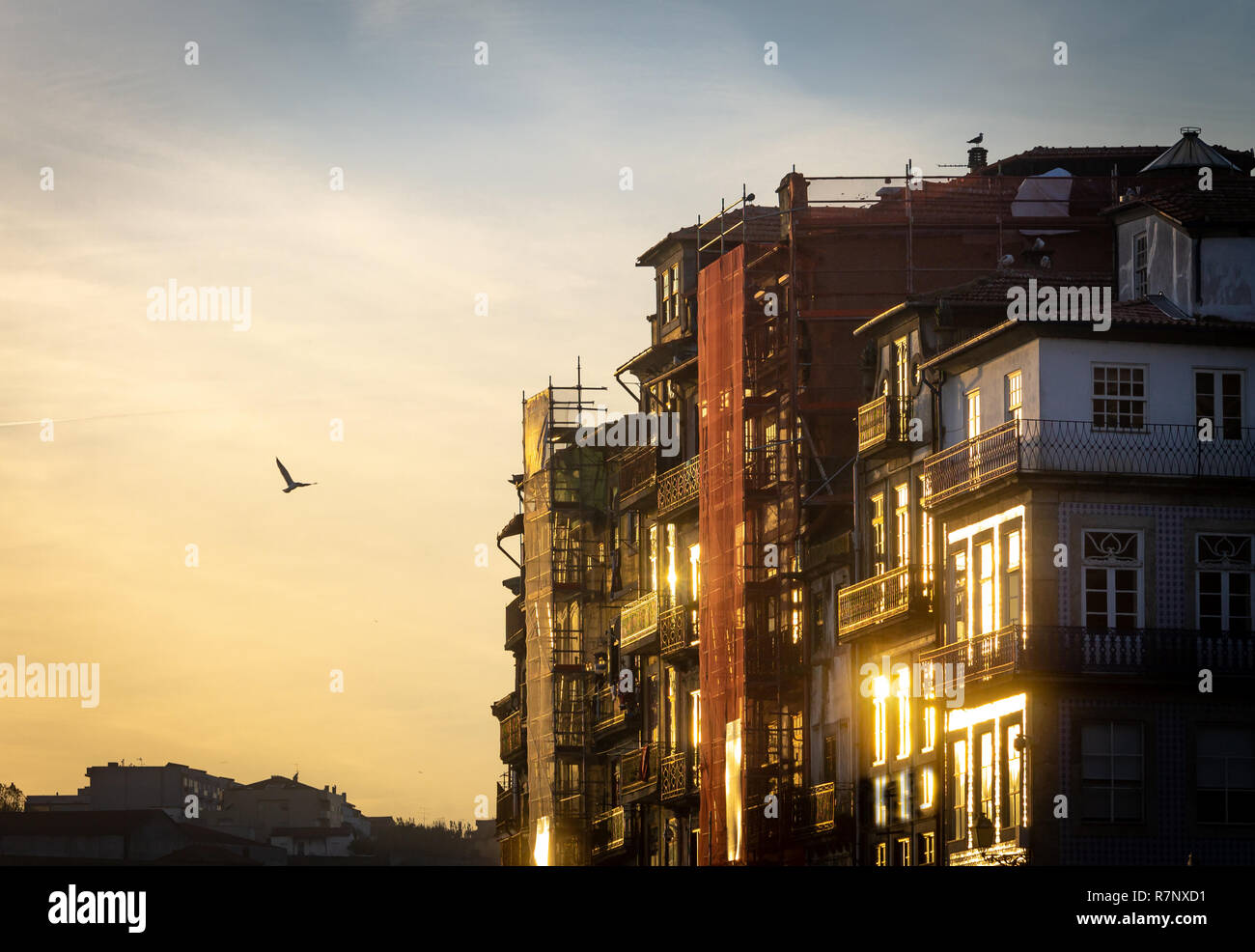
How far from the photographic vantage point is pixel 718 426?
7656 centimetres

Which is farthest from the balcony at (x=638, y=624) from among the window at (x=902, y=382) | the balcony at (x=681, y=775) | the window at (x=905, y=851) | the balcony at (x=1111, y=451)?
the balcony at (x=1111, y=451)

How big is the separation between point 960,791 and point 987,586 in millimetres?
4623

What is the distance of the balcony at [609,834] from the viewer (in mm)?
85062

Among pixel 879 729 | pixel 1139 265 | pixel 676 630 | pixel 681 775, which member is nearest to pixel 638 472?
pixel 676 630

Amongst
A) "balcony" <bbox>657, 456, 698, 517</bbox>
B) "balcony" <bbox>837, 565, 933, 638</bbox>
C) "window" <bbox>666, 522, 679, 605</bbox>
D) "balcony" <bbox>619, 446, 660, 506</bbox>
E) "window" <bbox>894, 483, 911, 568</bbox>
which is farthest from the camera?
"balcony" <bbox>619, 446, 660, 506</bbox>

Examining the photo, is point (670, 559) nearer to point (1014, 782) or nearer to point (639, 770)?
point (639, 770)

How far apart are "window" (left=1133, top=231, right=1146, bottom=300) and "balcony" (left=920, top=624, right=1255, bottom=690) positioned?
35.2 ft

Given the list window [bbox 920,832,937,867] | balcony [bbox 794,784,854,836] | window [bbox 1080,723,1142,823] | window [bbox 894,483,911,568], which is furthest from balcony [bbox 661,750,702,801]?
window [bbox 1080,723,1142,823]

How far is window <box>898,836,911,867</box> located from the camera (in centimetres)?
6297

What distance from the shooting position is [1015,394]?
6028 cm

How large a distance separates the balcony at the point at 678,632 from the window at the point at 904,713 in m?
15.1

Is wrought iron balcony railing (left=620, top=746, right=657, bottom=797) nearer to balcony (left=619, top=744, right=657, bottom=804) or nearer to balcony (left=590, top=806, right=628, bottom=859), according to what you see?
balcony (left=619, top=744, right=657, bottom=804)
